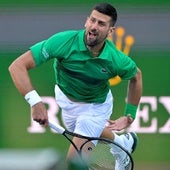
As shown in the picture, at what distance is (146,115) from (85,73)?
244 centimetres

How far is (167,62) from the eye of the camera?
689cm

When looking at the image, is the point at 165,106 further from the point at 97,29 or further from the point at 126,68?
the point at 97,29

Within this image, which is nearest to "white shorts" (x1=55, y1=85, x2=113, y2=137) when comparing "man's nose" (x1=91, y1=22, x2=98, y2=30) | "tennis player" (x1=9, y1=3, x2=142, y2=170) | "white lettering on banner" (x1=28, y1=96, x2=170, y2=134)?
"tennis player" (x1=9, y1=3, x2=142, y2=170)

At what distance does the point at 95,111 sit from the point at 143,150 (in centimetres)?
217

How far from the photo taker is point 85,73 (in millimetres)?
4672

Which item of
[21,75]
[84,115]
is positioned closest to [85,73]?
[84,115]

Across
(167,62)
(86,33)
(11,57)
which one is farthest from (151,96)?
(86,33)

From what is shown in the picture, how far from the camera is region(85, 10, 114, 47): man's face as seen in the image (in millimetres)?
4473

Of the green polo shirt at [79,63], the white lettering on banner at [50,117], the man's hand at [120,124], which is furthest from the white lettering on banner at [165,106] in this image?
the green polo shirt at [79,63]

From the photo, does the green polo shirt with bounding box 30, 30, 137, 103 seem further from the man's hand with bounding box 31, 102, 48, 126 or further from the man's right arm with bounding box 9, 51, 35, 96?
the man's hand with bounding box 31, 102, 48, 126

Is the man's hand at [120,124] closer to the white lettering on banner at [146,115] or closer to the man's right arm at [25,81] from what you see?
the man's right arm at [25,81]

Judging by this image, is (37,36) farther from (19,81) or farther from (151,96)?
(19,81)

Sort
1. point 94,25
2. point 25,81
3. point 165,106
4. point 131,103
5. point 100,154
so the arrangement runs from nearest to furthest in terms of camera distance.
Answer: point 25,81
point 94,25
point 100,154
point 131,103
point 165,106

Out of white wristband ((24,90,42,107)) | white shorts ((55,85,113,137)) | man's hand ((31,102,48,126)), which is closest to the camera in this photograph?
man's hand ((31,102,48,126))
